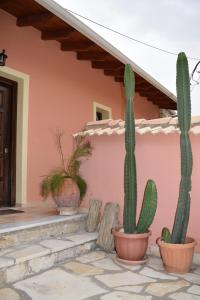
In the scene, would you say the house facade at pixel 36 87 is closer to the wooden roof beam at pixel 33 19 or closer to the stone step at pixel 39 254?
the wooden roof beam at pixel 33 19

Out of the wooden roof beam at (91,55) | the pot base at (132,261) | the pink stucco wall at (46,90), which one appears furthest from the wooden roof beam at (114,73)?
the pot base at (132,261)

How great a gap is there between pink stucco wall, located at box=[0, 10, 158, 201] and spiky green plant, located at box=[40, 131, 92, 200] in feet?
2.36

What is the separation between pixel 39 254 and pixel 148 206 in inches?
59.4

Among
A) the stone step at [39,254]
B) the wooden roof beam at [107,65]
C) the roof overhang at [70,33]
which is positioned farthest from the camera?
the wooden roof beam at [107,65]

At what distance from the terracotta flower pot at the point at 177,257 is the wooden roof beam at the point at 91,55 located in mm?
4535

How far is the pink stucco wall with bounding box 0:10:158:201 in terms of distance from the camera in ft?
19.7

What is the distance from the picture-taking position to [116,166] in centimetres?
550

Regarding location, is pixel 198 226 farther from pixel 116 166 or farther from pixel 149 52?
pixel 149 52

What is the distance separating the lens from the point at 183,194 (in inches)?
165

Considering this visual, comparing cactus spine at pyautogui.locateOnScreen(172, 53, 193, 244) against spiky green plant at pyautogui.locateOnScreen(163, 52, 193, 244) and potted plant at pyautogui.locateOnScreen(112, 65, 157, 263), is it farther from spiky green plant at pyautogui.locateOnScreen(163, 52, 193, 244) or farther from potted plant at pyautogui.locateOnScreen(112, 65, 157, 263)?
potted plant at pyautogui.locateOnScreen(112, 65, 157, 263)

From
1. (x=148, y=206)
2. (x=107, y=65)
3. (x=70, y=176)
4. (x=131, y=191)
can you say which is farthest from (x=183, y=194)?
(x=107, y=65)

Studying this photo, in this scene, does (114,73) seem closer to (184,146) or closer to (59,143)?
(59,143)

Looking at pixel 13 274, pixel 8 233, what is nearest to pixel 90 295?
pixel 13 274

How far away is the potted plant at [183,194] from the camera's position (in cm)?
411
